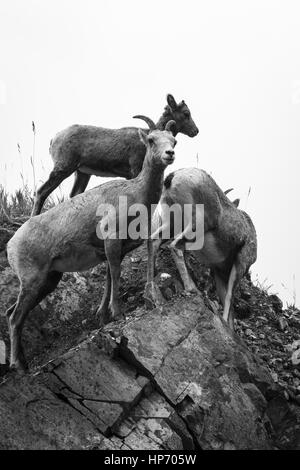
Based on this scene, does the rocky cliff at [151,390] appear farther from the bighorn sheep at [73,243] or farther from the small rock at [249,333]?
the small rock at [249,333]

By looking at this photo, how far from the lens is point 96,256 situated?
10.9 metres

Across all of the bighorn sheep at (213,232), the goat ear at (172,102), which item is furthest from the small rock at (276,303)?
the goat ear at (172,102)

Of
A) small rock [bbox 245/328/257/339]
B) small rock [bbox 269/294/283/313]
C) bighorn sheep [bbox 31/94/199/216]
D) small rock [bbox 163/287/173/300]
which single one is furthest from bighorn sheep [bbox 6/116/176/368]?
small rock [bbox 269/294/283/313]

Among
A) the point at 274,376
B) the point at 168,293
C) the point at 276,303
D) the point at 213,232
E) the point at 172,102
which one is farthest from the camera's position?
the point at 276,303

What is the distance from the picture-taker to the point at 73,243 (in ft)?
35.4

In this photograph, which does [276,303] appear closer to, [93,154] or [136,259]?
[136,259]

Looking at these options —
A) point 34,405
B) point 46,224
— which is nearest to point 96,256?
point 46,224

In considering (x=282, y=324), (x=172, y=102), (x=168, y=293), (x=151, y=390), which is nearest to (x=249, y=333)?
(x=282, y=324)

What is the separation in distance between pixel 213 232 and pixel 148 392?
3.13m

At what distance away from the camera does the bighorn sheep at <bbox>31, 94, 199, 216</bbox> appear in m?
12.4

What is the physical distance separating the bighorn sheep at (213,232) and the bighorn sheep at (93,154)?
2.66 ft
